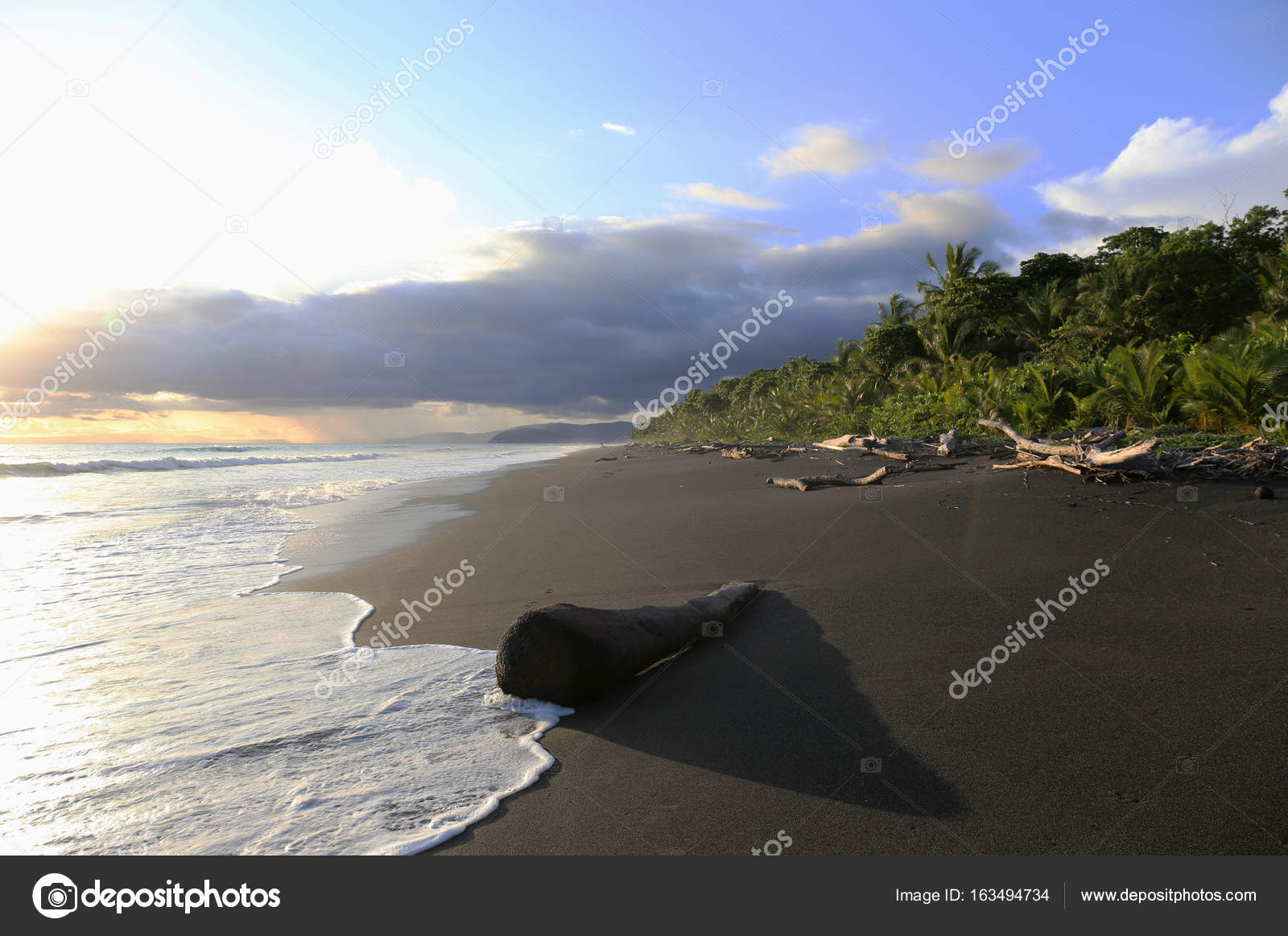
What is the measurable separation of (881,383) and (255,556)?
3809 centimetres

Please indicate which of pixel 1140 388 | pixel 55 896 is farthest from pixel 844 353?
pixel 55 896

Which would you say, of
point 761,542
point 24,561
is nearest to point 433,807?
point 761,542

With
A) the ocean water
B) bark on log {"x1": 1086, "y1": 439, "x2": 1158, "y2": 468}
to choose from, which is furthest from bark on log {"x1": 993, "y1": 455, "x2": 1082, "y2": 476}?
the ocean water

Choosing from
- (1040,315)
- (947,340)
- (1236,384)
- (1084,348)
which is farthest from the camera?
(1040,315)

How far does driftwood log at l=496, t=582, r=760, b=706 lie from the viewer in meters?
3.68

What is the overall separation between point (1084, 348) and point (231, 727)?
33106 mm

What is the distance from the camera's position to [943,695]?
3451 mm

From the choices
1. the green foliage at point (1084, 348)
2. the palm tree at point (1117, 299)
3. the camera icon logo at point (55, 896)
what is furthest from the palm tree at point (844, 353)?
the camera icon logo at point (55, 896)

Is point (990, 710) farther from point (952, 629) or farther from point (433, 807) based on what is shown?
point (433, 807)

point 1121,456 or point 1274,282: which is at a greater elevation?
point 1274,282

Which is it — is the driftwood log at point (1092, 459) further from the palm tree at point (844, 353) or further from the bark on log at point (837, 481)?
the palm tree at point (844, 353)

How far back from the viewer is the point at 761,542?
7426 mm

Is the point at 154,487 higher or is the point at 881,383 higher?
the point at 881,383

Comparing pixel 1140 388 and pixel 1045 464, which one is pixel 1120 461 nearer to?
pixel 1045 464
